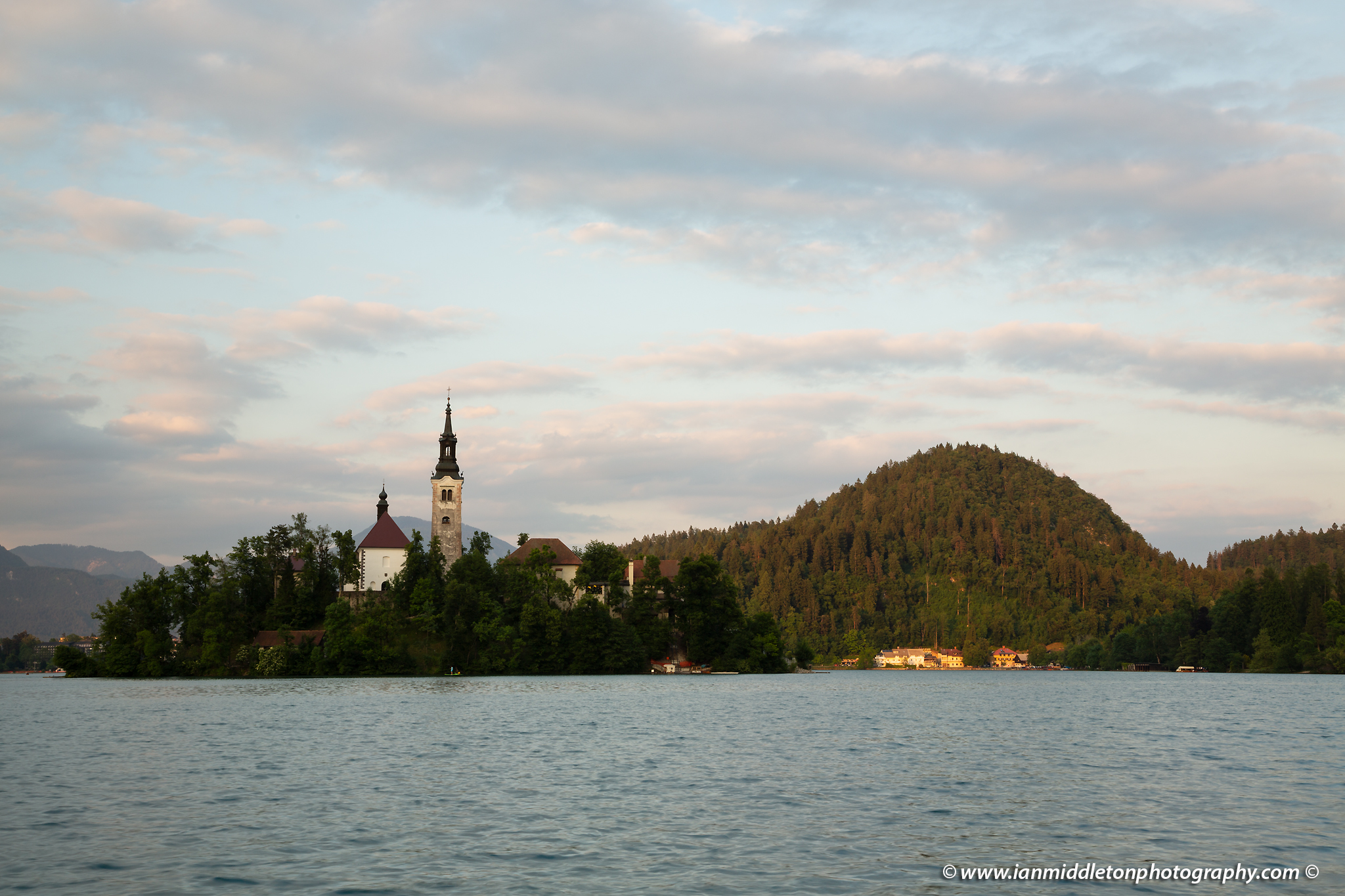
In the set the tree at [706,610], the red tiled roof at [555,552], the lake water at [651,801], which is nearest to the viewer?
the lake water at [651,801]

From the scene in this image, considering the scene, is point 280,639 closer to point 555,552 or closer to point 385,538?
point 385,538

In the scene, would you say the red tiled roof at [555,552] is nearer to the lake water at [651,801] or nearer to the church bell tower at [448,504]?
the church bell tower at [448,504]

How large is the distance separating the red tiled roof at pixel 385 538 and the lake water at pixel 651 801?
93889 mm

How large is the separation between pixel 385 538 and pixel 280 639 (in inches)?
1037

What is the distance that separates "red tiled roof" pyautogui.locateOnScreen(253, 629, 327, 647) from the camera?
14175cm

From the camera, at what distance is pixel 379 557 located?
162m

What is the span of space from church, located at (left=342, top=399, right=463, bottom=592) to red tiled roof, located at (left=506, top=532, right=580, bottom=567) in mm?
3788

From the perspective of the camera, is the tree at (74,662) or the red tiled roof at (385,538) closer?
the tree at (74,662)

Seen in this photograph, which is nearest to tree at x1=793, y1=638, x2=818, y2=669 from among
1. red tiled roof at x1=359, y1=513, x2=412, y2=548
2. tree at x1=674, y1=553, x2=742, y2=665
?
tree at x1=674, y1=553, x2=742, y2=665

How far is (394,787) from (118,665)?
12618 cm

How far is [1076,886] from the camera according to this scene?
20.6m

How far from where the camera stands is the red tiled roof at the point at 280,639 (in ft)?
465

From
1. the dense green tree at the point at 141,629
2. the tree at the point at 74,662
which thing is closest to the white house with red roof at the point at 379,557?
the dense green tree at the point at 141,629

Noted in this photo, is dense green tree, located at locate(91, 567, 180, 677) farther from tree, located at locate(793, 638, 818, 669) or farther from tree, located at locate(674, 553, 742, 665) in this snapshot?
tree, located at locate(793, 638, 818, 669)
